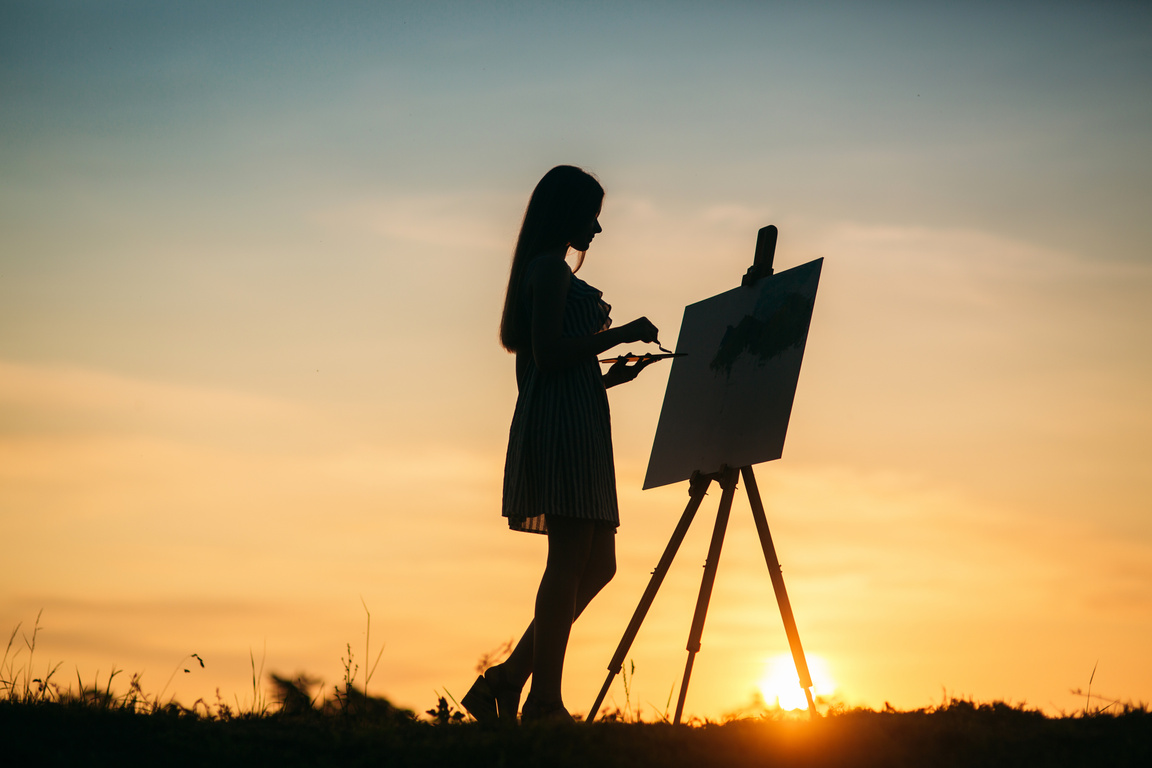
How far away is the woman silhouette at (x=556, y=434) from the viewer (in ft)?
11.2

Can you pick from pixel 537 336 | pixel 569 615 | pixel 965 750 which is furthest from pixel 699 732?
pixel 537 336

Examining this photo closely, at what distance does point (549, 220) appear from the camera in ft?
11.8

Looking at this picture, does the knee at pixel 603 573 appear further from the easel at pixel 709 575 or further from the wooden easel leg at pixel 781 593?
the wooden easel leg at pixel 781 593

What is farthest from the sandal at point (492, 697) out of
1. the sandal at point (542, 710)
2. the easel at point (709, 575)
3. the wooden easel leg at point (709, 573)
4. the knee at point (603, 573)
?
the wooden easel leg at point (709, 573)

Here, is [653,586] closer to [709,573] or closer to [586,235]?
[709,573]

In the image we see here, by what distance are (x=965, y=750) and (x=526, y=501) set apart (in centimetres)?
161

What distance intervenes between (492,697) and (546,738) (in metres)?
0.59

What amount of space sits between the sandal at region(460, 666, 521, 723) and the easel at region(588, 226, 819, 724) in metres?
0.29

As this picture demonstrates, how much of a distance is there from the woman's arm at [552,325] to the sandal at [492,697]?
3.68 feet

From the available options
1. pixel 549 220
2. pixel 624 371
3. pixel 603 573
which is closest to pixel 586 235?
pixel 549 220

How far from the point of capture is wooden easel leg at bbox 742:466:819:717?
3703 millimetres

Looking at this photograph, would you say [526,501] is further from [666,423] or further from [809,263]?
[809,263]

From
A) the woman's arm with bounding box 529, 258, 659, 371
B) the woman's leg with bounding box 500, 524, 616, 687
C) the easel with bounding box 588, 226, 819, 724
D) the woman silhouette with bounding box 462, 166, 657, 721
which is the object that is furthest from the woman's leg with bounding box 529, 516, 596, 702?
the woman's arm with bounding box 529, 258, 659, 371

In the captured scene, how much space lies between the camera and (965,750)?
3.17m
